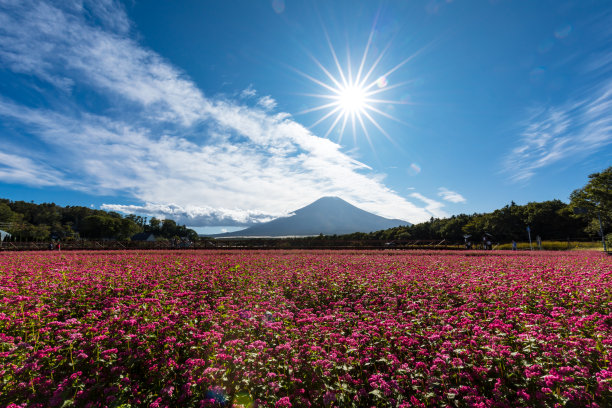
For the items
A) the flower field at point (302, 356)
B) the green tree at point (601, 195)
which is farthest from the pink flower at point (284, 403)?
the green tree at point (601, 195)

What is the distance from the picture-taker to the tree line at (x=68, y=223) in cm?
10950

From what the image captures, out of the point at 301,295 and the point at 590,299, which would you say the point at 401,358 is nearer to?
the point at 301,295

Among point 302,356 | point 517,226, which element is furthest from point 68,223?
point 517,226

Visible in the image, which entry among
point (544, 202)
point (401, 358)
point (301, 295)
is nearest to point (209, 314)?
point (301, 295)

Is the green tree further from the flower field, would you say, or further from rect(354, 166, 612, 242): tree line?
the flower field

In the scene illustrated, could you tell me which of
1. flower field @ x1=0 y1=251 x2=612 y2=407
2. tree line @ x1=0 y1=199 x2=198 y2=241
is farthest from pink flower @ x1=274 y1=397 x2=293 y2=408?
tree line @ x1=0 y1=199 x2=198 y2=241

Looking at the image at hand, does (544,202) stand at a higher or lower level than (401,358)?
higher

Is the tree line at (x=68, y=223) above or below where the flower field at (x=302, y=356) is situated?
above

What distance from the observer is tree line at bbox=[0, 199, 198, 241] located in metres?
110

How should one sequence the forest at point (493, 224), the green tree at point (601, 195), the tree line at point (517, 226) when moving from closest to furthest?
1. the green tree at point (601, 195)
2. the forest at point (493, 224)
3. the tree line at point (517, 226)

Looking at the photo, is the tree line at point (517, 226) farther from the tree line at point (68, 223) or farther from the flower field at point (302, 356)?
the tree line at point (68, 223)

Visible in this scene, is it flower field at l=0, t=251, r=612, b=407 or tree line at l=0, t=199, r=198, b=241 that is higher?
tree line at l=0, t=199, r=198, b=241

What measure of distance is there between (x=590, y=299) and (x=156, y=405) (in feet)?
29.4

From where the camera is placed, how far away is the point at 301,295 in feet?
25.4
